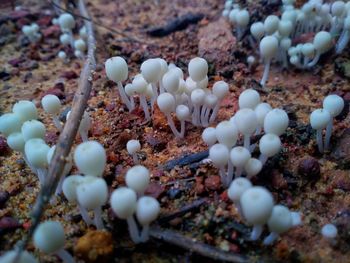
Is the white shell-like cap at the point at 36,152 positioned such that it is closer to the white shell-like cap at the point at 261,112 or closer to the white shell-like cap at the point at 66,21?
the white shell-like cap at the point at 261,112

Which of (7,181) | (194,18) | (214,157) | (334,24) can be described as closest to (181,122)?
(214,157)

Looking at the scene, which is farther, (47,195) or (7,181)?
(7,181)

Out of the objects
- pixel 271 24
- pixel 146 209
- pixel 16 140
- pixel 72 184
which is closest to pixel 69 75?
pixel 16 140

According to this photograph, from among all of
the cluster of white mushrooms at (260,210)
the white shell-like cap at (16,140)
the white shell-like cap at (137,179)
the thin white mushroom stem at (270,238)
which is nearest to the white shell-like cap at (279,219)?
the cluster of white mushrooms at (260,210)

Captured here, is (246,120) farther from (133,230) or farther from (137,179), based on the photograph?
(133,230)

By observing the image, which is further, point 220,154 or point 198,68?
point 198,68

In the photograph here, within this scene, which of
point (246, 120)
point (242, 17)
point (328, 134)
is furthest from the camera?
point (242, 17)

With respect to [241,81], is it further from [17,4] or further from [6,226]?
[17,4]
